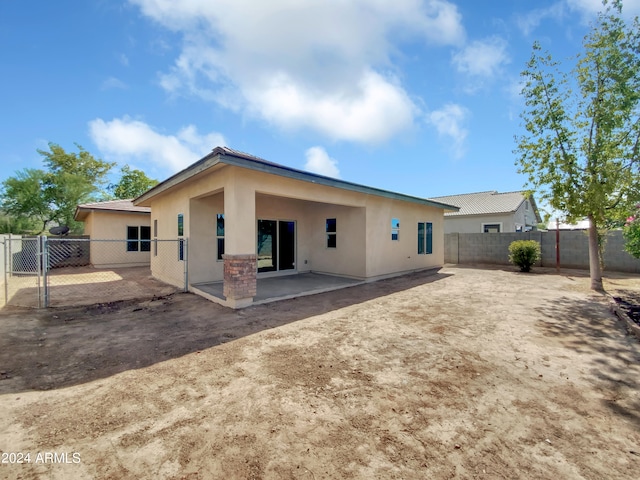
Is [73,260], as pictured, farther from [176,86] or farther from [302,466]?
[302,466]

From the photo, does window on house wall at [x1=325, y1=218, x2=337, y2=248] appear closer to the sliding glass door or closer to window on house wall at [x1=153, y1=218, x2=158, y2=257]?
the sliding glass door

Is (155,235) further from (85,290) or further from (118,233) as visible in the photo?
(118,233)

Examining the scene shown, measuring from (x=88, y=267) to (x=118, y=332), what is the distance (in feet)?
42.2

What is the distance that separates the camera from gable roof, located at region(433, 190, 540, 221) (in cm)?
1905

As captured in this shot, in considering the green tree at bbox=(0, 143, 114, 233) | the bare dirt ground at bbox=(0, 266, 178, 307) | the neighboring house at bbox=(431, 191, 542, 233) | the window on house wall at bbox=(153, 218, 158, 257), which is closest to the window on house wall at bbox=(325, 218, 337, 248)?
the bare dirt ground at bbox=(0, 266, 178, 307)

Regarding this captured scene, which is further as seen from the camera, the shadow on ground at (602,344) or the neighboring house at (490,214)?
the neighboring house at (490,214)

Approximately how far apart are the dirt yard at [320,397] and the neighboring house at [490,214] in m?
15.5

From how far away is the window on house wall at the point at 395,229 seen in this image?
413 inches

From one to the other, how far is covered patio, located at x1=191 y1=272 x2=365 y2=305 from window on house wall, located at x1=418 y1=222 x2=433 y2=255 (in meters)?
4.19

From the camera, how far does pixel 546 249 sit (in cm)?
1288

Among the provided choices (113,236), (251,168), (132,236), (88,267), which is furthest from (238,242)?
(88,267)

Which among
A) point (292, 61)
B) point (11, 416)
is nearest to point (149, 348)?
point (11, 416)

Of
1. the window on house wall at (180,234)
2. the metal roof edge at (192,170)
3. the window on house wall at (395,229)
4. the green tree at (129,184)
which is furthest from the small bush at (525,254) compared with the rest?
the green tree at (129,184)

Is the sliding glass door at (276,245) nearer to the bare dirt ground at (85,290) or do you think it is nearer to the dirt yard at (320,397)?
the bare dirt ground at (85,290)
